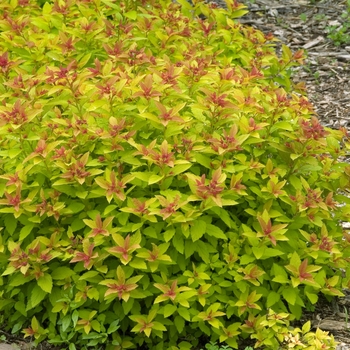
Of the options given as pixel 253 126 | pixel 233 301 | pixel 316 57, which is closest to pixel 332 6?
pixel 316 57

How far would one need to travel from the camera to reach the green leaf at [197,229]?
2.68m

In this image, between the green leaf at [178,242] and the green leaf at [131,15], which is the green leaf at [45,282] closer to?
the green leaf at [178,242]

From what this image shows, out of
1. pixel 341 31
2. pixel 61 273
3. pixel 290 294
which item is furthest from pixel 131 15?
pixel 341 31

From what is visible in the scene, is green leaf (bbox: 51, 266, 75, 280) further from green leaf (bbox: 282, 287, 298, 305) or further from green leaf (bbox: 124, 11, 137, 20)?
green leaf (bbox: 124, 11, 137, 20)

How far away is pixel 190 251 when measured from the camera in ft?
9.07

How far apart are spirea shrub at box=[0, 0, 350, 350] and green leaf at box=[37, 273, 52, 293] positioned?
11mm

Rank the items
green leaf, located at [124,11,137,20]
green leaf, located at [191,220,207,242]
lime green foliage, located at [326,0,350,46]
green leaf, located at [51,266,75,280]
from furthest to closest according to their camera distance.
A: lime green foliage, located at [326,0,350,46], green leaf, located at [124,11,137,20], green leaf, located at [51,266,75,280], green leaf, located at [191,220,207,242]

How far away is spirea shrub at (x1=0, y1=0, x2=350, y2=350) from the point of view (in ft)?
8.82

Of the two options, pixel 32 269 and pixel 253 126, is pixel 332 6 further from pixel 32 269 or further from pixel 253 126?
pixel 32 269

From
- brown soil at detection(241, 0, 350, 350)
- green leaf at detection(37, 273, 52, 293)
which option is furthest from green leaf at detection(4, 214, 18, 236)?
brown soil at detection(241, 0, 350, 350)

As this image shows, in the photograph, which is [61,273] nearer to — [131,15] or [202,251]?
[202,251]

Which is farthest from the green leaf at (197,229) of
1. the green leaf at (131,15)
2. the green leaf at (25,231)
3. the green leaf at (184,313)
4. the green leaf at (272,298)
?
the green leaf at (131,15)

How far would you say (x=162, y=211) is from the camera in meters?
2.57

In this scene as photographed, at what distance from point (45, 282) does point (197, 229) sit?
74 centimetres
